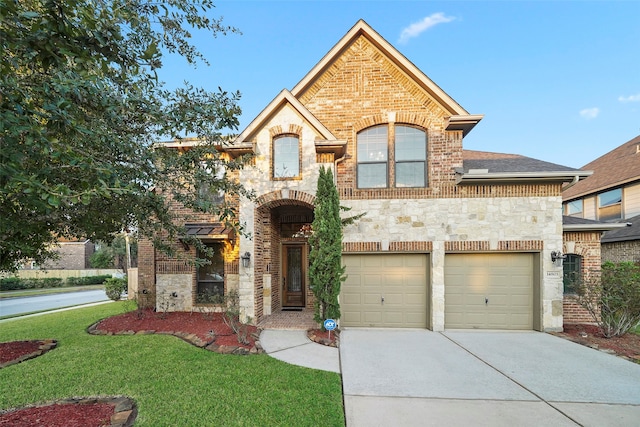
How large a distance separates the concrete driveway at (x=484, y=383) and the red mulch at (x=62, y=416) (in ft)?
10.8

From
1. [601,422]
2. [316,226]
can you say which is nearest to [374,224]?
[316,226]

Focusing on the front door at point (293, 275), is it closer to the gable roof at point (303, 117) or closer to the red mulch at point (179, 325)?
the red mulch at point (179, 325)

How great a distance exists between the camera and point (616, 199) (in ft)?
50.7

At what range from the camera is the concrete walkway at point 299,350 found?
579 cm

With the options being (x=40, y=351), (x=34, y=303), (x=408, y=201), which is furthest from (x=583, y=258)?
(x=34, y=303)

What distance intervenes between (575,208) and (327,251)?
18932 millimetres

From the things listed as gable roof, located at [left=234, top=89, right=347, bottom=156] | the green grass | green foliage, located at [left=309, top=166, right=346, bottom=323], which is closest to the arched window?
green foliage, located at [left=309, top=166, right=346, bottom=323]

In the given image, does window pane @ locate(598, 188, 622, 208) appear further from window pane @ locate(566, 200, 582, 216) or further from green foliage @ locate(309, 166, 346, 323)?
green foliage @ locate(309, 166, 346, 323)

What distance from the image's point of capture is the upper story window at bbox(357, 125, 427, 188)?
28.7ft

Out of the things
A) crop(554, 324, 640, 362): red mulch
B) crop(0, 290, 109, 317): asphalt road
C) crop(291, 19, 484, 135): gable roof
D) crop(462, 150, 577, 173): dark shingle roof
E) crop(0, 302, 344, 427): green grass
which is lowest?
crop(0, 290, 109, 317): asphalt road

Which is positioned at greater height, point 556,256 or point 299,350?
point 556,256

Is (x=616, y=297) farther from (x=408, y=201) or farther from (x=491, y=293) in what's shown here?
(x=408, y=201)

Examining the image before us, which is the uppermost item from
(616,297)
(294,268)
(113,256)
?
(294,268)

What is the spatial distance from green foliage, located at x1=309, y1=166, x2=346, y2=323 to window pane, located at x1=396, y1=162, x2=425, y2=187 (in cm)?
240
